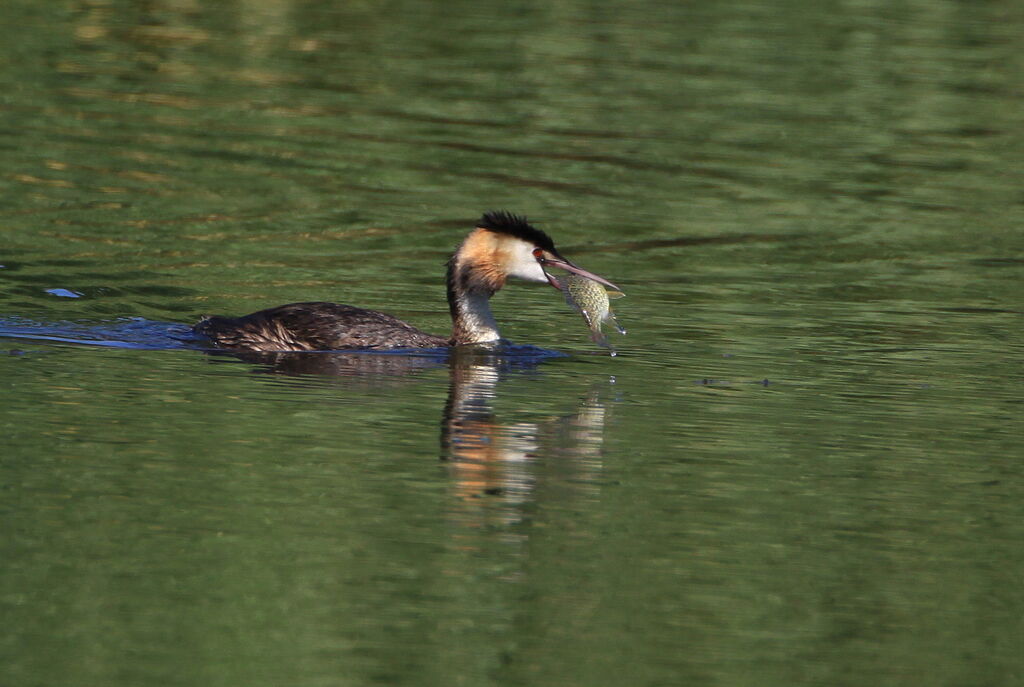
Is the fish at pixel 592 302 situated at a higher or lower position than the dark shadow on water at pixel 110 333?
higher

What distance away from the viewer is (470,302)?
14.8 m

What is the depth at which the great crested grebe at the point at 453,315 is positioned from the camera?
14148mm

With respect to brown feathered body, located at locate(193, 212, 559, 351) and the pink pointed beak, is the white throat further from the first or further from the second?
the pink pointed beak

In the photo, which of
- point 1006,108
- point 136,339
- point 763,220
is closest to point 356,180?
point 763,220

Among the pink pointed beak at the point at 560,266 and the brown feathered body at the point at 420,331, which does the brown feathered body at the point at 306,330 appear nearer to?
the brown feathered body at the point at 420,331

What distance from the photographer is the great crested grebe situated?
557 inches

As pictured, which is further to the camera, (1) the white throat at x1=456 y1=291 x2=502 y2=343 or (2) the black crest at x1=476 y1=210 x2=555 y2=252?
(1) the white throat at x1=456 y1=291 x2=502 y2=343

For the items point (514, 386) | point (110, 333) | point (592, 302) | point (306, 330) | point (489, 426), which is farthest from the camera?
point (110, 333)

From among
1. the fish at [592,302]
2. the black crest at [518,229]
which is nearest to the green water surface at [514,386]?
the fish at [592,302]

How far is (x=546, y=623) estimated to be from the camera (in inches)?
314

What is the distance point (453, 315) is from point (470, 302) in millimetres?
212

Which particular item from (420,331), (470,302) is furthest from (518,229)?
(420,331)

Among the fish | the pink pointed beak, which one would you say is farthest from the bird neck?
the fish

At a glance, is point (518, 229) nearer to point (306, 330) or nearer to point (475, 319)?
point (475, 319)
